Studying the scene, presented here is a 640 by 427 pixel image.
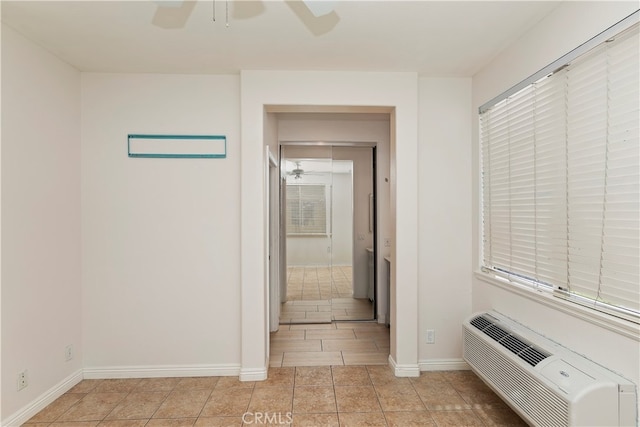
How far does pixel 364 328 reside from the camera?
4141 millimetres

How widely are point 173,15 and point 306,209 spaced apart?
2.99 meters

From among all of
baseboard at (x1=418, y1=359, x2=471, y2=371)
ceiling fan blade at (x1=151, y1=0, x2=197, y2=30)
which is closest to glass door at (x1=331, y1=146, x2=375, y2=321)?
baseboard at (x1=418, y1=359, x2=471, y2=371)

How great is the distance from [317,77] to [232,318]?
2257 millimetres

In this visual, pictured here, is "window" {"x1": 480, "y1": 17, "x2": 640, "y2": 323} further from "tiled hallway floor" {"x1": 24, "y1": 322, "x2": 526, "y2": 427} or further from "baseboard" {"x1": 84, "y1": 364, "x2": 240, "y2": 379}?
"baseboard" {"x1": 84, "y1": 364, "x2": 240, "y2": 379}


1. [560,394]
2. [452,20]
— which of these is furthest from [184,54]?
[560,394]

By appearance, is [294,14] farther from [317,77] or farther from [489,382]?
[489,382]

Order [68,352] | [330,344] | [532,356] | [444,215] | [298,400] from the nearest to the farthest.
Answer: [532,356] → [298,400] → [68,352] → [444,215] → [330,344]

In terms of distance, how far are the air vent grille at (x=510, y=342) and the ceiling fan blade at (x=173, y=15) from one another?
292 centimetres

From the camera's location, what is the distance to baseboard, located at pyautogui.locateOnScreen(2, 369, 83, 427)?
87.7 inches

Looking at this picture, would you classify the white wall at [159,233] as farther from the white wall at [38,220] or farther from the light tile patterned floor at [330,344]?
the light tile patterned floor at [330,344]

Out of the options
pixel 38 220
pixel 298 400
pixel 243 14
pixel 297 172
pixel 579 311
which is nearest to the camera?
pixel 579 311

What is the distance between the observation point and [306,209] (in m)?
4.75

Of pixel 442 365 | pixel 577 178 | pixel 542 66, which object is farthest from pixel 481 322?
→ pixel 542 66

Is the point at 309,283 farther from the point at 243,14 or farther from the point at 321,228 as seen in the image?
the point at 243,14
